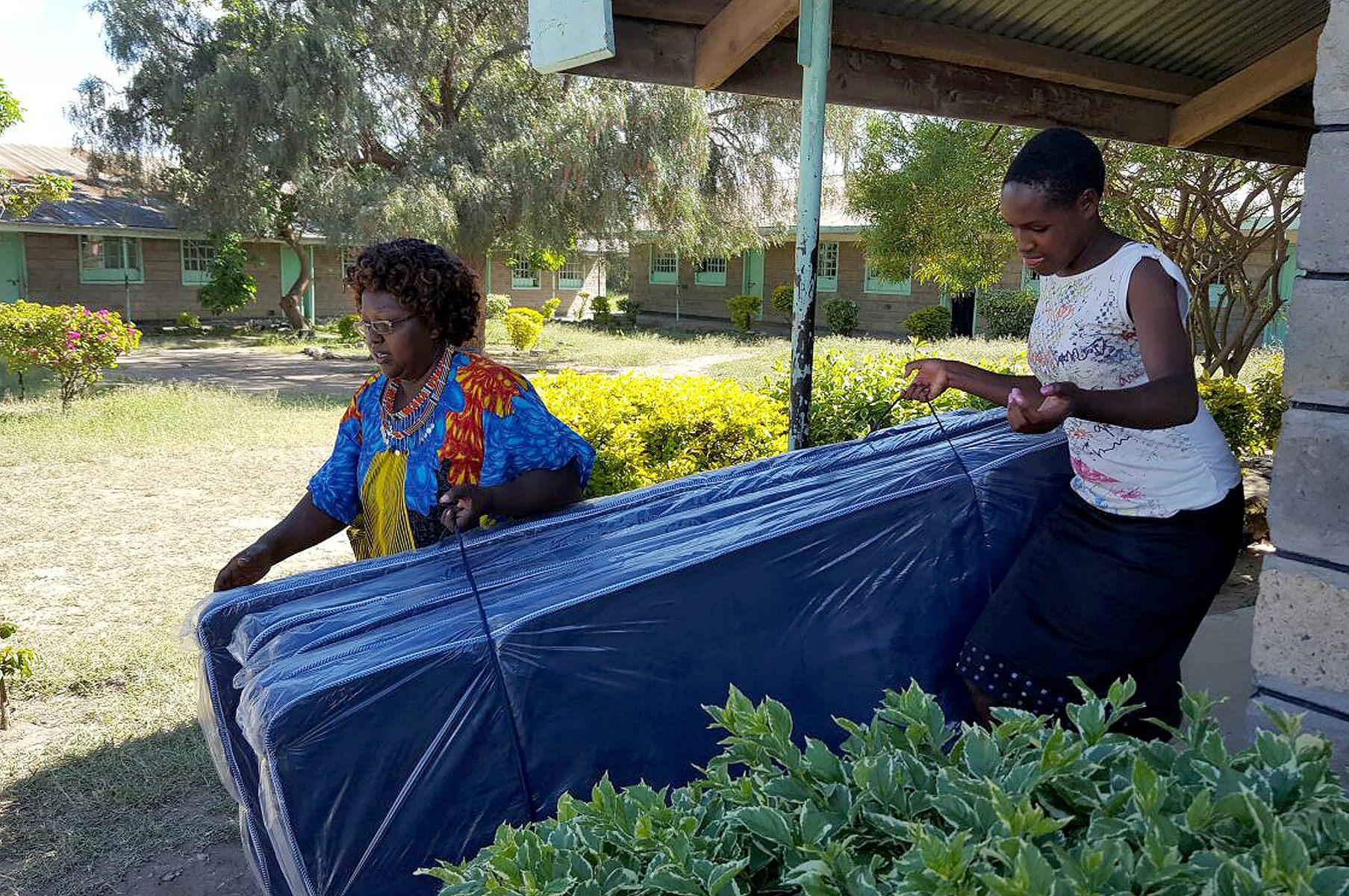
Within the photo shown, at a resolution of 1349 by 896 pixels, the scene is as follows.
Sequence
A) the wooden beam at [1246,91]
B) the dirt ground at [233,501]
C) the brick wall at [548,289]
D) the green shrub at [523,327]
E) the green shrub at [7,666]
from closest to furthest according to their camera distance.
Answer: the dirt ground at [233,501] < the green shrub at [7,666] < the wooden beam at [1246,91] < the green shrub at [523,327] < the brick wall at [548,289]

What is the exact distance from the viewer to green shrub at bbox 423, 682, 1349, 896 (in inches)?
40.5

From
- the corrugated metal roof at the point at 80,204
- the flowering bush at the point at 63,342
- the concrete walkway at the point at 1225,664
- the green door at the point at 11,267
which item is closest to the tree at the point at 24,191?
the flowering bush at the point at 63,342

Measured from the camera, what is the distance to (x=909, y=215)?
984 cm

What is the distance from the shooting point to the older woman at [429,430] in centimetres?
262

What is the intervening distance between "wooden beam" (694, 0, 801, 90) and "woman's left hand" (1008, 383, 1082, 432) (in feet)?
6.21

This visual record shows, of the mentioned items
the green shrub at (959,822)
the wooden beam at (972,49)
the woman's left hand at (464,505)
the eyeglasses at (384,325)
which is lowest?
the green shrub at (959,822)

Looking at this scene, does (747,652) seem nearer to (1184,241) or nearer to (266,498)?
(266,498)

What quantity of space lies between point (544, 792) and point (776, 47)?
3.09m

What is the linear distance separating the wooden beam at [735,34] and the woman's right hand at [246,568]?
2179 millimetres

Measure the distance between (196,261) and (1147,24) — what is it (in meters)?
27.0

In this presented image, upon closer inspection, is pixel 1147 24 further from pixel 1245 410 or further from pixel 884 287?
pixel 884 287

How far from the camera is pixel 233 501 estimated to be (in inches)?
327

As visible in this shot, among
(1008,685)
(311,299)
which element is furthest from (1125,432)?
(311,299)

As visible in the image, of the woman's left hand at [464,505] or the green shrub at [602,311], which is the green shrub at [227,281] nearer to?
the green shrub at [602,311]
